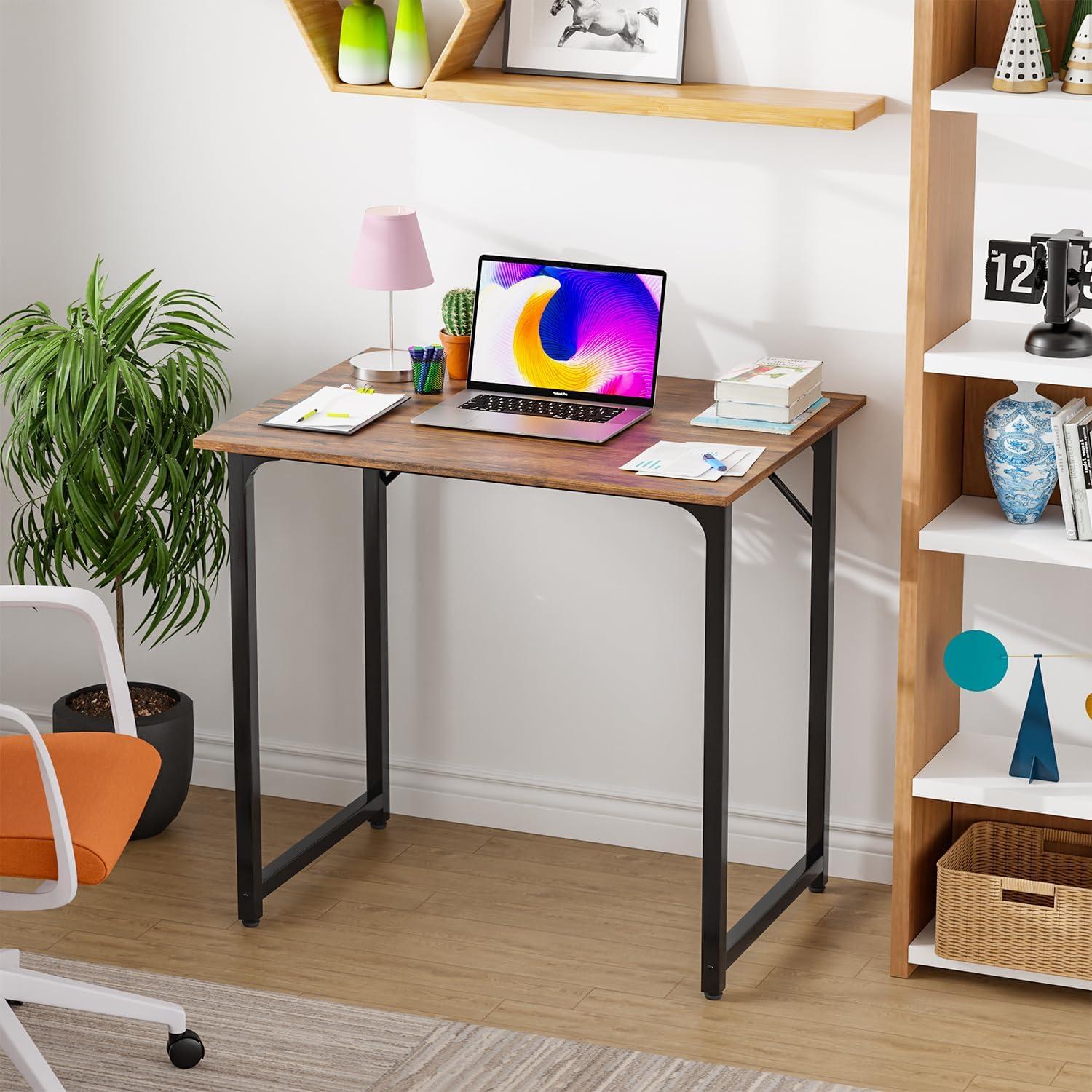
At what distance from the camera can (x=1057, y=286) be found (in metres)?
2.85

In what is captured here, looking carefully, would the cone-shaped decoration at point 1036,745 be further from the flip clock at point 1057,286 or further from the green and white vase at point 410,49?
the green and white vase at point 410,49

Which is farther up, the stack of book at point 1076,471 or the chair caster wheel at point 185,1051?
the stack of book at point 1076,471

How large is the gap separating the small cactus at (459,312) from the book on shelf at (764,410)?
1.74ft

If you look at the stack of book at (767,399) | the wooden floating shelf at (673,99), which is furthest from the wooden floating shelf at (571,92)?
the stack of book at (767,399)

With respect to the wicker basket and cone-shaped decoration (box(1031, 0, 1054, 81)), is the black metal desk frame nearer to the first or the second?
the wicker basket

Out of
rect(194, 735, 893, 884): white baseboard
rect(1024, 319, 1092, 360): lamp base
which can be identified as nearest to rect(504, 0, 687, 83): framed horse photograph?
rect(1024, 319, 1092, 360): lamp base

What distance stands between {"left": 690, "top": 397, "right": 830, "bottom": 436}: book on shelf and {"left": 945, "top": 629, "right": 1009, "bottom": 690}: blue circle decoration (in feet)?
1.46

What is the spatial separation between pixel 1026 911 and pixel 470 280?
1.54 m

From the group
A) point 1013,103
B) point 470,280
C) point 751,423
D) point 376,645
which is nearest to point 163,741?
point 376,645

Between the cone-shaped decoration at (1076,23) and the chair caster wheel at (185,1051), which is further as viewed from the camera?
the chair caster wheel at (185,1051)

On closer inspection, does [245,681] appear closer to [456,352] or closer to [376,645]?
[376,645]

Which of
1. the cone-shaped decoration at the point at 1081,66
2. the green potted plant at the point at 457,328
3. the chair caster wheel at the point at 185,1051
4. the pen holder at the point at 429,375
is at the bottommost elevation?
the chair caster wheel at the point at 185,1051

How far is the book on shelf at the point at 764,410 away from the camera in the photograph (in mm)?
3080

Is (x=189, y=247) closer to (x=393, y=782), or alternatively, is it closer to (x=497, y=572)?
(x=497, y=572)
